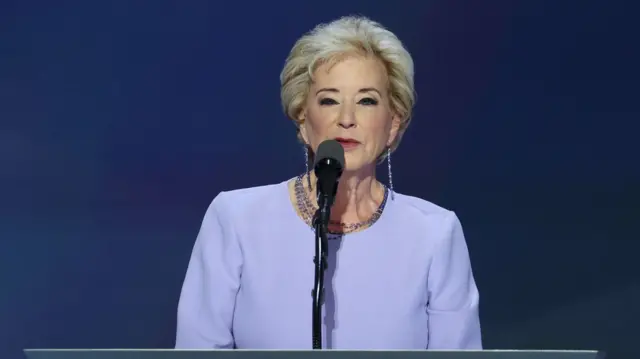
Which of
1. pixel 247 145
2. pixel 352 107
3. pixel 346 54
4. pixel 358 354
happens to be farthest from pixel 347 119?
pixel 358 354

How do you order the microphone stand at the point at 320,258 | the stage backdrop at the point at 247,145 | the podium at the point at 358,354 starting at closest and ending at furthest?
the podium at the point at 358,354 < the microphone stand at the point at 320,258 < the stage backdrop at the point at 247,145

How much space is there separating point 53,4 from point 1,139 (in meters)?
0.39

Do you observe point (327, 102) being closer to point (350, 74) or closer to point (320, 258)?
point (350, 74)

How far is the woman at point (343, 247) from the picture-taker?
6.42ft

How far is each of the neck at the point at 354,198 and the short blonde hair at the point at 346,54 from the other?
0.39ft

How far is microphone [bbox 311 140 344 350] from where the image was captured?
1467 mm

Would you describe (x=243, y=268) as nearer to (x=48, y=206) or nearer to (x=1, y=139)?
(x=48, y=206)

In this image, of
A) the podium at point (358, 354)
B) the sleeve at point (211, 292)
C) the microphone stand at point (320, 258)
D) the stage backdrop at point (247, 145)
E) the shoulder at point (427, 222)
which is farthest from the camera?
the stage backdrop at point (247, 145)

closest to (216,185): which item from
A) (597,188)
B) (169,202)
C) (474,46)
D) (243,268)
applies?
(169,202)

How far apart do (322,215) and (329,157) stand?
10cm

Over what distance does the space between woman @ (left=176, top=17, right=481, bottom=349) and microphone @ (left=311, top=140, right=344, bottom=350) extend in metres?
0.47

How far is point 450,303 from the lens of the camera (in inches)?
78.7

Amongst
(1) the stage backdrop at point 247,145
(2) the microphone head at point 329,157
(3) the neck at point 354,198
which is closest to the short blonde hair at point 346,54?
(3) the neck at point 354,198

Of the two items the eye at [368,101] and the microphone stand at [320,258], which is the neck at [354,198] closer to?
the eye at [368,101]
